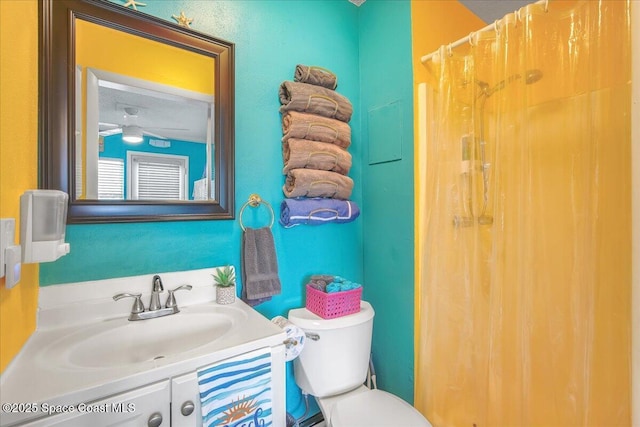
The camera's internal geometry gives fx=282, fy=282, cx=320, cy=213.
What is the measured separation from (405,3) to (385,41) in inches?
7.4

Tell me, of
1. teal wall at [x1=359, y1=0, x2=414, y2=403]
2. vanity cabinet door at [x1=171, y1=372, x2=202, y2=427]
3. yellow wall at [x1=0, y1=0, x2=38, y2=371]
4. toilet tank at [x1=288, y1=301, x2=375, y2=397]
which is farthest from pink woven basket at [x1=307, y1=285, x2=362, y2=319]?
yellow wall at [x1=0, y1=0, x2=38, y2=371]

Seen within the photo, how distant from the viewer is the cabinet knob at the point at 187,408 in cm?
75

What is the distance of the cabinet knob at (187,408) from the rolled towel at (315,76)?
1.41 m

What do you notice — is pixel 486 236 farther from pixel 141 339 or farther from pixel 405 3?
pixel 141 339

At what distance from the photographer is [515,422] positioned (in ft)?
3.62

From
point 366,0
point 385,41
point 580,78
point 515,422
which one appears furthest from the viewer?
point 366,0

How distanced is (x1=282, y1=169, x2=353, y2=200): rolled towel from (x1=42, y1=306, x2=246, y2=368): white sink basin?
62 cm

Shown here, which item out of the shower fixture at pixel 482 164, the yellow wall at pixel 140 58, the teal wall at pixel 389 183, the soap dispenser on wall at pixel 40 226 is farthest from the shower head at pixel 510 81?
the soap dispenser on wall at pixel 40 226

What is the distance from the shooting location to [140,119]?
1.12 meters

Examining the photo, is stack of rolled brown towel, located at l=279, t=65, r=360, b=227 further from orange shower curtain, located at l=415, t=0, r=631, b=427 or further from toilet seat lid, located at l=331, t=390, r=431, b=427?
toilet seat lid, located at l=331, t=390, r=431, b=427

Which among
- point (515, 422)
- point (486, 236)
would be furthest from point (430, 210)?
point (515, 422)

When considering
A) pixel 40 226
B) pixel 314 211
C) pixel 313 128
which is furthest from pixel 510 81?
pixel 40 226

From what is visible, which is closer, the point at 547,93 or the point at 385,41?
the point at 547,93

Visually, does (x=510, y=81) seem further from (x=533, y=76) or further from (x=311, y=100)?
(x=311, y=100)
